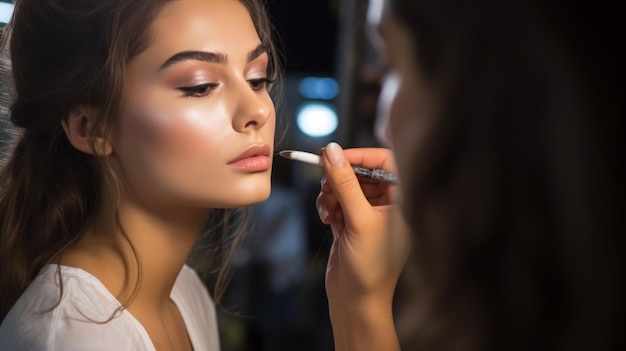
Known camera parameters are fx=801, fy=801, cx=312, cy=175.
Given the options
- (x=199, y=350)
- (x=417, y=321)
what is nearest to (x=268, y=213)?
(x=199, y=350)

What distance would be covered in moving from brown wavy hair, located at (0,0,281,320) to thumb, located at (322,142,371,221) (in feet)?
0.92

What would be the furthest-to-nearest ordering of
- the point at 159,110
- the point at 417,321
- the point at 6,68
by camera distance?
the point at 6,68 → the point at 159,110 → the point at 417,321

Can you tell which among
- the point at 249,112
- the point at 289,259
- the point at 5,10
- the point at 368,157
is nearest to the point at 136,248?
the point at 249,112

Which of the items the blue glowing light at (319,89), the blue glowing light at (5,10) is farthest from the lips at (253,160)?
the blue glowing light at (319,89)

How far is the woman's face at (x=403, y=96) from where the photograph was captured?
569 millimetres

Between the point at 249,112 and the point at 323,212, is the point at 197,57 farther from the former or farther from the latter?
the point at 323,212

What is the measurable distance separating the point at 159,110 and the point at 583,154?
2.67ft

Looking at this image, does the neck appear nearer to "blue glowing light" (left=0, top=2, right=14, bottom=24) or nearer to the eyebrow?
the eyebrow

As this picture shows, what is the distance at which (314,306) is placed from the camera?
363cm

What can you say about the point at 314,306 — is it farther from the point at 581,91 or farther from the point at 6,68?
the point at 581,91

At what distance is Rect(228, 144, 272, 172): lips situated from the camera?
1229mm

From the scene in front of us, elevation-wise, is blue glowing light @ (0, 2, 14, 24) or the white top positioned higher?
blue glowing light @ (0, 2, 14, 24)

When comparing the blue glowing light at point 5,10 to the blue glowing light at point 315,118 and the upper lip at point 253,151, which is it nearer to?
the upper lip at point 253,151

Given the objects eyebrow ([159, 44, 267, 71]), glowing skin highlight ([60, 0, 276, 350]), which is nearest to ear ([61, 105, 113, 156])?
glowing skin highlight ([60, 0, 276, 350])
